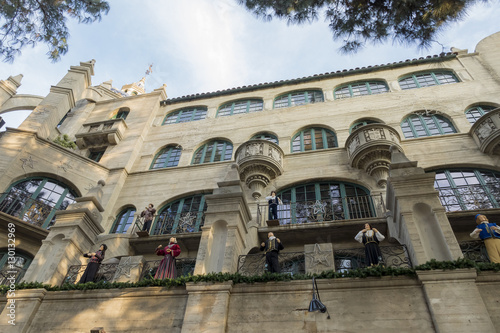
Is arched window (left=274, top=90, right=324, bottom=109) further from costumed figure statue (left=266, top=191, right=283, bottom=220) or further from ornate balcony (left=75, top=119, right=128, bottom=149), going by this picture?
costumed figure statue (left=266, top=191, right=283, bottom=220)

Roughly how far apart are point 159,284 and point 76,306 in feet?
7.72

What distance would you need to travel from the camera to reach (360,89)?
75.3 feet

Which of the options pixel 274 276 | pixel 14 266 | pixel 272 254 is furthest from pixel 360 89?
pixel 14 266

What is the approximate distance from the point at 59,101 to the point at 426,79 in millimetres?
23105

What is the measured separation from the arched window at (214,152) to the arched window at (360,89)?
777cm

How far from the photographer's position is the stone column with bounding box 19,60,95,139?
20.8 m

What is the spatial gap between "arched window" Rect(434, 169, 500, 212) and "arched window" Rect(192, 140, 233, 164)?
34.6ft

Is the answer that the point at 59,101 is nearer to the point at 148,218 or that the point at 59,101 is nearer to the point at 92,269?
the point at 148,218

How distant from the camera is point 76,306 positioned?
9.58 metres

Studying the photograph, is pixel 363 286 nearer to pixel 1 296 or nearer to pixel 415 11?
pixel 415 11

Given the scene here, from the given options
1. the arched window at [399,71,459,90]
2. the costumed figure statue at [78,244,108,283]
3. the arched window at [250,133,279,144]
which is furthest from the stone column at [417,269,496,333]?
the arched window at [399,71,459,90]

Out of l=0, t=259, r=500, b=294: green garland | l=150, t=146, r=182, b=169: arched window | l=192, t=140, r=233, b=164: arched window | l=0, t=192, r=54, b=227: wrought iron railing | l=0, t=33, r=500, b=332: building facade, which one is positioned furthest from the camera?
l=150, t=146, r=182, b=169: arched window

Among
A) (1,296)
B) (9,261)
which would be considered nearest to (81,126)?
(9,261)

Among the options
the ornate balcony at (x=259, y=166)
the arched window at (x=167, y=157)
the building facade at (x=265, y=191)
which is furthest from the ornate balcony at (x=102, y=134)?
the ornate balcony at (x=259, y=166)
